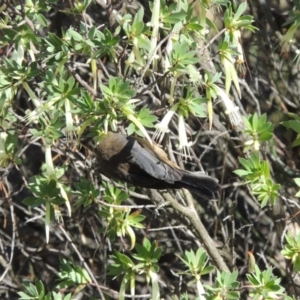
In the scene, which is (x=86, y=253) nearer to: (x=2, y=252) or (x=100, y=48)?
(x=2, y=252)

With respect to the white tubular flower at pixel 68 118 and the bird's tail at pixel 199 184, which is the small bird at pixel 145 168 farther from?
the white tubular flower at pixel 68 118

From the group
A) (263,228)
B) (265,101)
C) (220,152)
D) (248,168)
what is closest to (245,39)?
(265,101)

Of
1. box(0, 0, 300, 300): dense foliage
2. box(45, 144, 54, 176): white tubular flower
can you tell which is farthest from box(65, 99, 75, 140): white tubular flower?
box(45, 144, 54, 176): white tubular flower

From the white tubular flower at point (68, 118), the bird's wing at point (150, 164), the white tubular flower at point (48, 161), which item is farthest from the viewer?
the bird's wing at point (150, 164)

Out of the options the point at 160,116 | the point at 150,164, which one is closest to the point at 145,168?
the point at 150,164

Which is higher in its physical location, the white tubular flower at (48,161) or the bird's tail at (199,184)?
the white tubular flower at (48,161)

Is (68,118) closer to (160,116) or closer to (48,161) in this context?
(48,161)

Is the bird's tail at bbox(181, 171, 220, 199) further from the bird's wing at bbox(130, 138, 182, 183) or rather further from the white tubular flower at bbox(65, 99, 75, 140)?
the white tubular flower at bbox(65, 99, 75, 140)

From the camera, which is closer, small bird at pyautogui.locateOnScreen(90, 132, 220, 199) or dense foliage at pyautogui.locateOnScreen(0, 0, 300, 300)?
dense foliage at pyautogui.locateOnScreen(0, 0, 300, 300)

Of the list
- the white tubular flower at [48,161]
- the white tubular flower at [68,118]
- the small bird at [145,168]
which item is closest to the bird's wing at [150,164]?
the small bird at [145,168]
